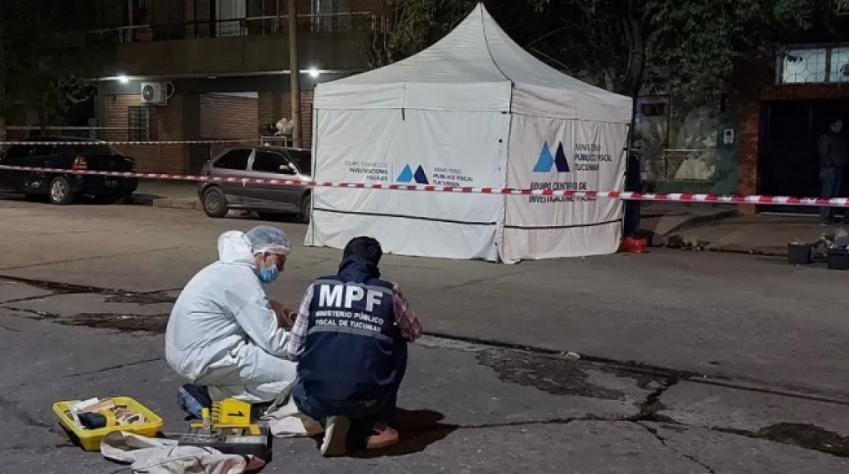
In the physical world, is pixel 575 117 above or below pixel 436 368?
above

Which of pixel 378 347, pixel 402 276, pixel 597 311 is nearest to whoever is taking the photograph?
pixel 378 347

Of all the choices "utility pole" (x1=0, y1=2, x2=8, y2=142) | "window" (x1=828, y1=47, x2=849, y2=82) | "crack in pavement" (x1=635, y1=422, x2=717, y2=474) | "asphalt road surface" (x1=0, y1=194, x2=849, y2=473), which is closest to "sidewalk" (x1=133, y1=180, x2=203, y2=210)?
"utility pole" (x1=0, y1=2, x2=8, y2=142)

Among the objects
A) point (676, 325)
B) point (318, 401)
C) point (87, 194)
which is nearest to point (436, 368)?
point (318, 401)

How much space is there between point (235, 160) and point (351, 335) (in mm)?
14153

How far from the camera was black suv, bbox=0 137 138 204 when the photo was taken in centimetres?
2073

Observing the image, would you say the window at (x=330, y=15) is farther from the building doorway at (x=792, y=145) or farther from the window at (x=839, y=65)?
the window at (x=839, y=65)

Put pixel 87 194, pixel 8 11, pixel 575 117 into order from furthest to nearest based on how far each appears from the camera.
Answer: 1. pixel 8 11
2. pixel 87 194
3. pixel 575 117

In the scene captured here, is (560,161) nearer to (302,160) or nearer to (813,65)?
(302,160)

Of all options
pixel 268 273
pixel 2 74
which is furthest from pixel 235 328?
pixel 2 74

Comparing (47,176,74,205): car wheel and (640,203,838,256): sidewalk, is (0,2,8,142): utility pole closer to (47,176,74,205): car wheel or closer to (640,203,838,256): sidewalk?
(47,176,74,205): car wheel

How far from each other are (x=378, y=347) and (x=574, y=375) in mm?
2528

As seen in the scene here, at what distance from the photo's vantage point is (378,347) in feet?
16.0

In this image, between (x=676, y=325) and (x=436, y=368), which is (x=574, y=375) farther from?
(x=676, y=325)

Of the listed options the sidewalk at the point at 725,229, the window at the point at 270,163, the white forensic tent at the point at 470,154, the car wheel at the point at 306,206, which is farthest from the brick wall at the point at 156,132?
the white forensic tent at the point at 470,154
